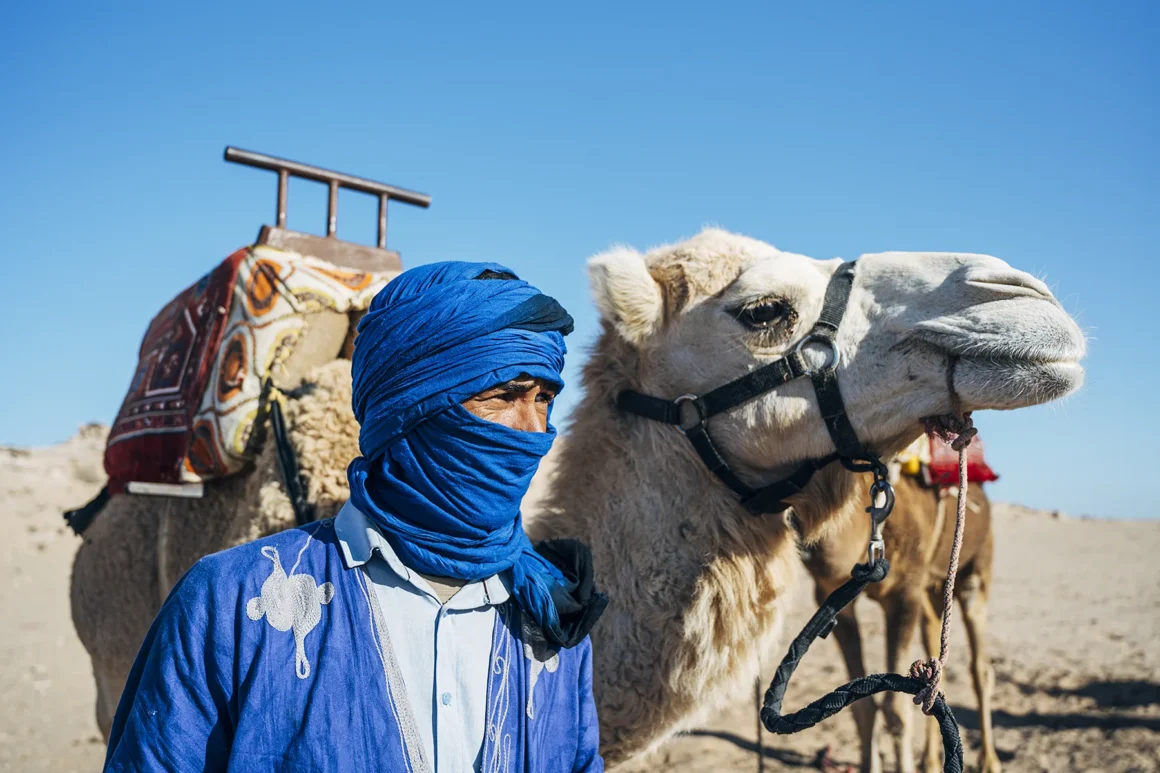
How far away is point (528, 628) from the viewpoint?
158 centimetres

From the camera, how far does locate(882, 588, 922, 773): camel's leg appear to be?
4.68 metres

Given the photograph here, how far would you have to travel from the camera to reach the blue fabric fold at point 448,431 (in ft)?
4.75

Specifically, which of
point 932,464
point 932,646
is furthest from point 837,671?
point 932,464

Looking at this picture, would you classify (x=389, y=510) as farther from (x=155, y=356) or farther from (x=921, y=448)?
(x=921, y=448)

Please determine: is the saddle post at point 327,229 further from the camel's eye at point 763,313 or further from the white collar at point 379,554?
the white collar at point 379,554

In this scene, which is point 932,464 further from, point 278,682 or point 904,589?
point 278,682

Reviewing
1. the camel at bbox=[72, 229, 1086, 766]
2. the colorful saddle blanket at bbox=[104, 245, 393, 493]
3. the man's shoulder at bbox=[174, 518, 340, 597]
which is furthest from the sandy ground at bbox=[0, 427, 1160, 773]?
the colorful saddle blanket at bbox=[104, 245, 393, 493]

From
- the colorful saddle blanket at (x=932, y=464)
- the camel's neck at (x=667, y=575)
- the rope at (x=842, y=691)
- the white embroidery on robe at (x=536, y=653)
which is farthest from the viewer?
the colorful saddle blanket at (x=932, y=464)

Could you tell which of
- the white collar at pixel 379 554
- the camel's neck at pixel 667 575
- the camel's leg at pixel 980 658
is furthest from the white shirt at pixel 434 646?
the camel's leg at pixel 980 658

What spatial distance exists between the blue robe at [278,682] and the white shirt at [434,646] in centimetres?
2

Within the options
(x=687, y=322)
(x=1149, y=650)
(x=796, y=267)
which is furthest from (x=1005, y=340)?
(x=1149, y=650)

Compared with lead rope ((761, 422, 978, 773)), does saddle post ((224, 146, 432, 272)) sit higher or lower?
higher

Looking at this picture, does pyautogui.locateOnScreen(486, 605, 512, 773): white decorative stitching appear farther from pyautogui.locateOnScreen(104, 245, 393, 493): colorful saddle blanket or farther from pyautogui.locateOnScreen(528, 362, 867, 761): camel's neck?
pyautogui.locateOnScreen(104, 245, 393, 493): colorful saddle blanket

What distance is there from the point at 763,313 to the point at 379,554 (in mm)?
1387
